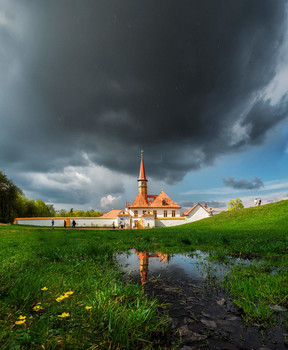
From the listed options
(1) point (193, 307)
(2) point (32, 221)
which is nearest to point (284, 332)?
(1) point (193, 307)

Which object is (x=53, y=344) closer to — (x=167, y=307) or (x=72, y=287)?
(x=72, y=287)

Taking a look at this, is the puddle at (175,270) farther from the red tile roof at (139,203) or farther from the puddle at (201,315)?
the red tile roof at (139,203)

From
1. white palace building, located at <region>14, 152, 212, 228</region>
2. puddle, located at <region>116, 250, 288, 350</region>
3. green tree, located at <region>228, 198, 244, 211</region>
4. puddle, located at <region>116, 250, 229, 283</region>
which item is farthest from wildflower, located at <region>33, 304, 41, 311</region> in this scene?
green tree, located at <region>228, 198, 244, 211</region>

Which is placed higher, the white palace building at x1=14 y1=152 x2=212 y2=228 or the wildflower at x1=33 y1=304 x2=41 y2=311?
the wildflower at x1=33 y1=304 x2=41 y2=311

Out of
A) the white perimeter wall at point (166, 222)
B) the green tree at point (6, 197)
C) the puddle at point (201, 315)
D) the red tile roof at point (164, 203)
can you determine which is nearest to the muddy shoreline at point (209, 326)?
the puddle at point (201, 315)

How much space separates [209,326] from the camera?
246 centimetres

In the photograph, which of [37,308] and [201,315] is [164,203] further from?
[37,308]

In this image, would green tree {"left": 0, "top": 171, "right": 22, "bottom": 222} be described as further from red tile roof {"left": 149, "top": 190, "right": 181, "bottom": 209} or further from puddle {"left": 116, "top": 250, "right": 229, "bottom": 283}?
puddle {"left": 116, "top": 250, "right": 229, "bottom": 283}

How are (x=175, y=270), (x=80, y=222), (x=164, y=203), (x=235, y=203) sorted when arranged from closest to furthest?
(x=175, y=270), (x=80, y=222), (x=164, y=203), (x=235, y=203)

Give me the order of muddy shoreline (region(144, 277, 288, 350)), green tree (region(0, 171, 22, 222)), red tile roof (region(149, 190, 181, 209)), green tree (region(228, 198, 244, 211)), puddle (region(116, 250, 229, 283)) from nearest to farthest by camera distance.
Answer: muddy shoreline (region(144, 277, 288, 350)) < puddle (region(116, 250, 229, 283)) < green tree (region(0, 171, 22, 222)) < red tile roof (region(149, 190, 181, 209)) < green tree (region(228, 198, 244, 211))

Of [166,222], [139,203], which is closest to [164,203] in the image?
[139,203]

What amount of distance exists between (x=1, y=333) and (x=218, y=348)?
2314 millimetres

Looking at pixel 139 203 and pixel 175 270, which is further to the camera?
pixel 139 203

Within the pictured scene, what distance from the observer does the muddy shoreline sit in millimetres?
2123
